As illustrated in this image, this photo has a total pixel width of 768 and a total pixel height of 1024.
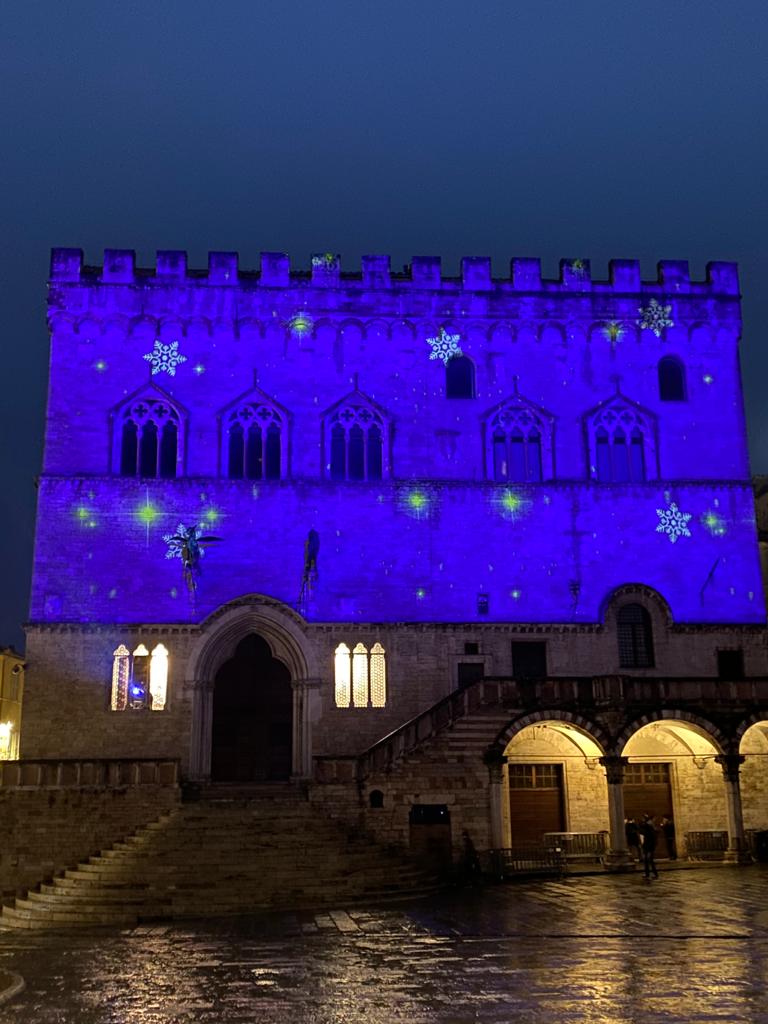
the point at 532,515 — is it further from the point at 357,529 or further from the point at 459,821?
the point at 459,821

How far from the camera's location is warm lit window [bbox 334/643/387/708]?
30812mm

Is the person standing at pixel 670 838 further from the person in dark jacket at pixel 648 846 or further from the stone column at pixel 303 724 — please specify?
the stone column at pixel 303 724

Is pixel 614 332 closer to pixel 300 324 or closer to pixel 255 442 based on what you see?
pixel 300 324

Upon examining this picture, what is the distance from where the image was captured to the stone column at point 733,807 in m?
28.8

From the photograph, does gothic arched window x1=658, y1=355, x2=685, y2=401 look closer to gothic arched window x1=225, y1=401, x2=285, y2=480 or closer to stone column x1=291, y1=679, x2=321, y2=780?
gothic arched window x1=225, y1=401, x2=285, y2=480

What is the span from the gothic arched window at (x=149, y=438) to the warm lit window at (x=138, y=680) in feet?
18.6

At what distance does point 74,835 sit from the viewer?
26047 mm

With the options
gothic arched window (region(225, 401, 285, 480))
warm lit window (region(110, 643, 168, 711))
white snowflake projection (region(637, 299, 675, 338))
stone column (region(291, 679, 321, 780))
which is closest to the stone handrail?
warm lit window (region(110, 643, 168, 711))

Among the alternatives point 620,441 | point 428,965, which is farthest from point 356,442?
point 428,965

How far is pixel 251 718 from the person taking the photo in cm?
3152

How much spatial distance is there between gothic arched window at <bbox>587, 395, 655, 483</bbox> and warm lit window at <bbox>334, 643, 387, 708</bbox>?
31.4 ft

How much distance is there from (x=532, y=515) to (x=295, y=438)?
8050 millimetres

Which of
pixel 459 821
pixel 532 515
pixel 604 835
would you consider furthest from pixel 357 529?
pixel 604 835

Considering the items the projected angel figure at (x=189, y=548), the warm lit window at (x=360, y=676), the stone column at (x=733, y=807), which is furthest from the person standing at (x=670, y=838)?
the projected angel figure at (x=189, y=548)
